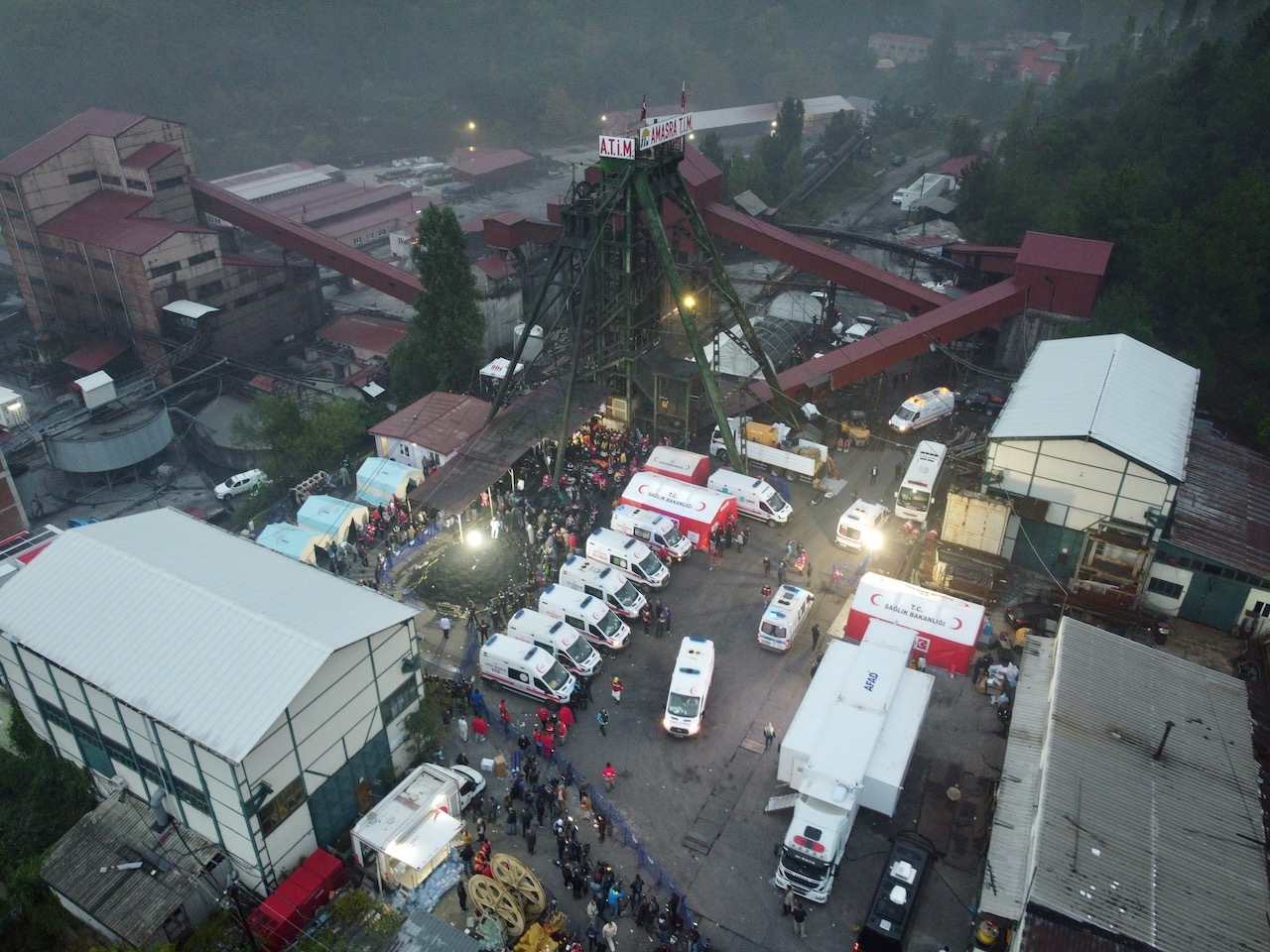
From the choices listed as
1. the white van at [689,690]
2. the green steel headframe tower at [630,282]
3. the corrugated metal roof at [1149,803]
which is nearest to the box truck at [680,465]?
the green steel headframe tower at [630,282]

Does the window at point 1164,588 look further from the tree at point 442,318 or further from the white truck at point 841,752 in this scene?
the tree at point 442,318

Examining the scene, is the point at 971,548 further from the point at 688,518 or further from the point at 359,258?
the point at 359,258

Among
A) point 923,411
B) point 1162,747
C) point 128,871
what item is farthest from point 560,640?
point 923,411

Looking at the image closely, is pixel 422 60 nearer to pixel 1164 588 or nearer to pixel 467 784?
pixel 1164 588

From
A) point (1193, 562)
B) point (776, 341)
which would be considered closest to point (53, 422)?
point (776, 341)

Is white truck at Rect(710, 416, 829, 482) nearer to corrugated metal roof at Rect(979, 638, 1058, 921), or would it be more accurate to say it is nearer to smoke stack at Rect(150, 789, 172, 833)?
corrugated metal roof at Rect(979, 638, 1058, 921)

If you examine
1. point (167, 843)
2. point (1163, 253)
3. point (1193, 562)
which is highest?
point (1163, 253)
